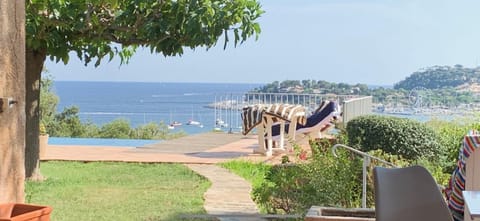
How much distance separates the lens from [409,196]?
8.54 ft

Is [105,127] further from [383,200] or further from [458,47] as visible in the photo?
[383,200]

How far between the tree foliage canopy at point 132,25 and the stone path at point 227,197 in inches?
54.0

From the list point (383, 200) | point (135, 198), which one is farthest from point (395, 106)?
point (383, 200)

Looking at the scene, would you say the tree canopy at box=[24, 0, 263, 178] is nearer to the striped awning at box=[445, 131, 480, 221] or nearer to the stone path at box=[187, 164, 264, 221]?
the stone path at box=[187, 164, 264, 221]

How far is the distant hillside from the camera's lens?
12789 mm

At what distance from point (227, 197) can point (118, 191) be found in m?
1.11

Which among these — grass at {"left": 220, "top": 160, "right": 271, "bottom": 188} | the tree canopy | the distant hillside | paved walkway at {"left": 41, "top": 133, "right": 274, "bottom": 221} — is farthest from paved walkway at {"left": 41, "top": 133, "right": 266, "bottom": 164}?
the distant hillside

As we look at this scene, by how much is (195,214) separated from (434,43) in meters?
14.4

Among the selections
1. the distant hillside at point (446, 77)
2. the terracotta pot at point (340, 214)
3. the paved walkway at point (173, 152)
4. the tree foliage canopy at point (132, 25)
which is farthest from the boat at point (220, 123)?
the terracotta pot at point (340, 214)

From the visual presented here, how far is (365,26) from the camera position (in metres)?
21.5

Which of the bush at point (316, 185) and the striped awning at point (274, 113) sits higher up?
the striped awning at point (274, 113)

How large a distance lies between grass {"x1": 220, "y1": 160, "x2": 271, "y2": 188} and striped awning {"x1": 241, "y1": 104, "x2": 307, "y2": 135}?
3.65 ft

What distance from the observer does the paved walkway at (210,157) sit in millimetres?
5383

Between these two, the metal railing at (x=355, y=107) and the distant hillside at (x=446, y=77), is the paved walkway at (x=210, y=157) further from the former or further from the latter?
the distant hillside at (x=446, y=77)
